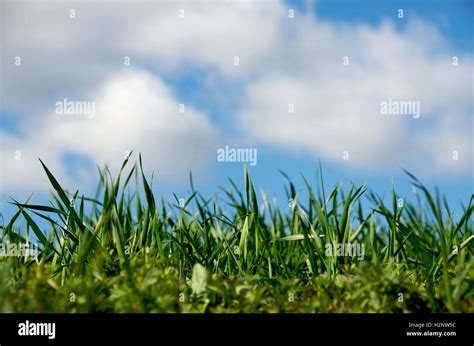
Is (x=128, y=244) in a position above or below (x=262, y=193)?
below

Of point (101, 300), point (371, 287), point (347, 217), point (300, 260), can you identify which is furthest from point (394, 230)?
point (101, 300)

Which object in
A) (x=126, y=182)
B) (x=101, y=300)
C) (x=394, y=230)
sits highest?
(x=126, y=182)

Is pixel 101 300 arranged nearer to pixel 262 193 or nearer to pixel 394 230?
pixel 394 230

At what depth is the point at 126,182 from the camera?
331 cm
